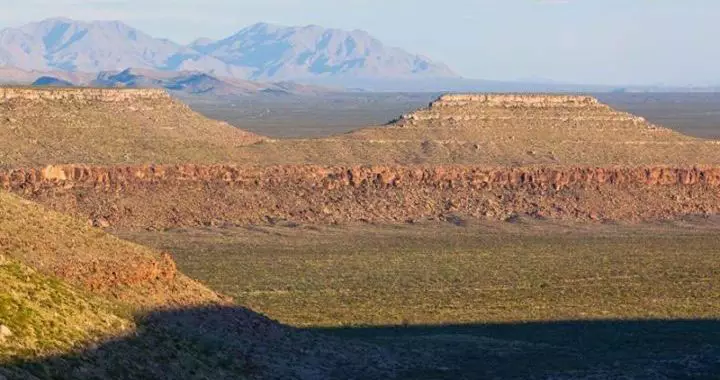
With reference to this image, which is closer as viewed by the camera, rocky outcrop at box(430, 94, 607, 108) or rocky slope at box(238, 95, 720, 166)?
rocky slope at box(238, 95, 720, 166)

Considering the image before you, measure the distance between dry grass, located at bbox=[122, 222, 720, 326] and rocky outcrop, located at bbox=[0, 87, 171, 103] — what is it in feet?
56.8

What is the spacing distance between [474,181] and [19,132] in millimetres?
20492

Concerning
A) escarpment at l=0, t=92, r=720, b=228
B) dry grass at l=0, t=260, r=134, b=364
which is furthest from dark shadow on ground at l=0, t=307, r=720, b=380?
escarpment at l=0, t=92, r=720, b=228

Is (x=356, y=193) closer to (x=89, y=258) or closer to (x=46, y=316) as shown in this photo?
(x=89, y=258)

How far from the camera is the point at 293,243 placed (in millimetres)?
58125

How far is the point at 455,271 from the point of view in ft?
162

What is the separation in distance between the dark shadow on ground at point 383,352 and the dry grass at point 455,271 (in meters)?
2.74

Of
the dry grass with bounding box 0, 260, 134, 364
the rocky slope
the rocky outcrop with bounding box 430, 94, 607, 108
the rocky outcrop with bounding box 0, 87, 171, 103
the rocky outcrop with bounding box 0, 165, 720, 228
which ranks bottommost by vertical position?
the rocky outcrop with bounding box 0, 165, 720, 228

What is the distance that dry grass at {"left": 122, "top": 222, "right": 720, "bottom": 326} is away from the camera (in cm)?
4075

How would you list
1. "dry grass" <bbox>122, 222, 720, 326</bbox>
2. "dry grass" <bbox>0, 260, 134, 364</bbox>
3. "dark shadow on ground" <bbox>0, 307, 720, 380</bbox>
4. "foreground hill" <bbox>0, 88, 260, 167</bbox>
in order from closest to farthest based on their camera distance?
"dry grass" <bbox>0, 260, 134, 364</bbox>
"dark shadow on ground" <bbox>0, 307, 720, 380</bbox>
"dry grass" <bbox>122, 222, 720, 326</bbox>
"foreground hill" <bbox>0, 88, 260, 167</bbox>

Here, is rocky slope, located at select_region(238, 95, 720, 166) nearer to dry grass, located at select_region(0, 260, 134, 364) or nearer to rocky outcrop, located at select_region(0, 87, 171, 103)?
rocky outcrop, located at select_region(0, 87, 171, 103)

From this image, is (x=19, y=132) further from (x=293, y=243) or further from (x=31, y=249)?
(x=31, y=249)

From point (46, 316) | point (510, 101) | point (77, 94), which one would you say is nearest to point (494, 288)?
point (46, 316)

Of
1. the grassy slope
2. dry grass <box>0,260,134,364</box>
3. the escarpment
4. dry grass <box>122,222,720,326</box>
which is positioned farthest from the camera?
the escarpment
